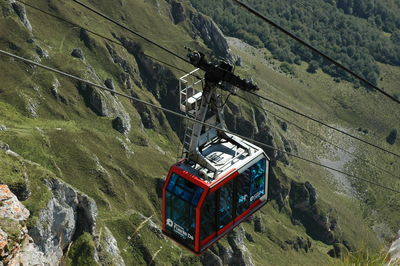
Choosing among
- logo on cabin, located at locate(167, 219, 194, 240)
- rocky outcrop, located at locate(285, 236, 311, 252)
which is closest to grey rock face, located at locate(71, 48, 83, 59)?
rocky outcrop, located at locate(285, 236, 311, 252)

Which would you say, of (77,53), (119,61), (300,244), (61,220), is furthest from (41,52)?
(300,244)

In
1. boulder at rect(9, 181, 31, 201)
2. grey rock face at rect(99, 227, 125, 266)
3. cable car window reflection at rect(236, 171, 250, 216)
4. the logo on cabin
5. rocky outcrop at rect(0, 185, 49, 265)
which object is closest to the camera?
rocky outcrop at rect(0, 185, 49, 265)

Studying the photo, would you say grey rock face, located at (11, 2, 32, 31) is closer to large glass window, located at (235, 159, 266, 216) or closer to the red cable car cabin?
the red cable car cabin

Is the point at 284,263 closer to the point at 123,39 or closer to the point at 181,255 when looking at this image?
the point at 181,255

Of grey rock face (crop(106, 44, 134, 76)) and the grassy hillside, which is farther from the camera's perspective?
grey rock face (crop(106, 44, 134, 76))

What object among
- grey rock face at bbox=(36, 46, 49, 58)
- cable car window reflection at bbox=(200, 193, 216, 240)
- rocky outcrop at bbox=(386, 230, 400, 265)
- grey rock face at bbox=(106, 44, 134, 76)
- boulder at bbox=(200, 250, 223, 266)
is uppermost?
rocky outcrop at bbox=(386, 230, 400, 265)

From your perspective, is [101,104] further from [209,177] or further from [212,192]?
[212,192]

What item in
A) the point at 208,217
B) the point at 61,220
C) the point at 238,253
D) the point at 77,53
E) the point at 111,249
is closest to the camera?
the point at 208,217
